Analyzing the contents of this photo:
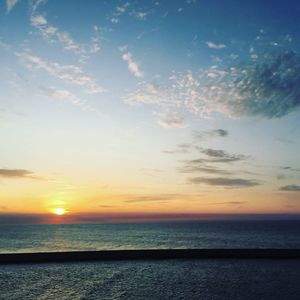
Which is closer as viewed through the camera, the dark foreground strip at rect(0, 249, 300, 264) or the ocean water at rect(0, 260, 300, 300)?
the ocean water at rect(0, 260, 300, 300)

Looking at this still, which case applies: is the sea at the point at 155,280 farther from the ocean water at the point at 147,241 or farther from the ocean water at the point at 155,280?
the ocean water at the point at 147,241

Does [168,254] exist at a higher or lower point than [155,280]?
higher

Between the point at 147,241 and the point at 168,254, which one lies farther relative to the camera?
the point at 147,241

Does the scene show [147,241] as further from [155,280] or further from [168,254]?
[155,280]

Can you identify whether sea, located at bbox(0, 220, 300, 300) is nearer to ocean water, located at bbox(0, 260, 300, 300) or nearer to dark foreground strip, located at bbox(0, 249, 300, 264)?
ocean water, located at bbox(0, 260, 300, 300)

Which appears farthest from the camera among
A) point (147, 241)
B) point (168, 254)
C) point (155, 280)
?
point (147, 241)

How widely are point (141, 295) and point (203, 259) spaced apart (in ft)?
49.3

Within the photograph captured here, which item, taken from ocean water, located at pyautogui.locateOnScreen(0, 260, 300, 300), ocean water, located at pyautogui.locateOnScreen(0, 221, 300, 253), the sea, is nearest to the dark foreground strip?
the sea

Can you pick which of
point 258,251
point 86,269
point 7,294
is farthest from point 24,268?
point 258,251

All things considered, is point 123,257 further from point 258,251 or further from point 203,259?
point 258,251

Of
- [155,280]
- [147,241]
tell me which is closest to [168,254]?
[155,280]

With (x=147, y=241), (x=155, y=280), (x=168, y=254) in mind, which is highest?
(x=168, y=254)

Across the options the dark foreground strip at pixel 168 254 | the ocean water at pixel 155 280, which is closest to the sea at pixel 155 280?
the ocean water at pixel 155 280

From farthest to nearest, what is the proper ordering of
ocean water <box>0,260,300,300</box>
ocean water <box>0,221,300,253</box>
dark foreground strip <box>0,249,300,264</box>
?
1. ocean water <box>0,221,300,253</box>
2. dark foreground strip <box>0,249,300,264</box>
3. ocean water <box>0,260,300,300</box>
